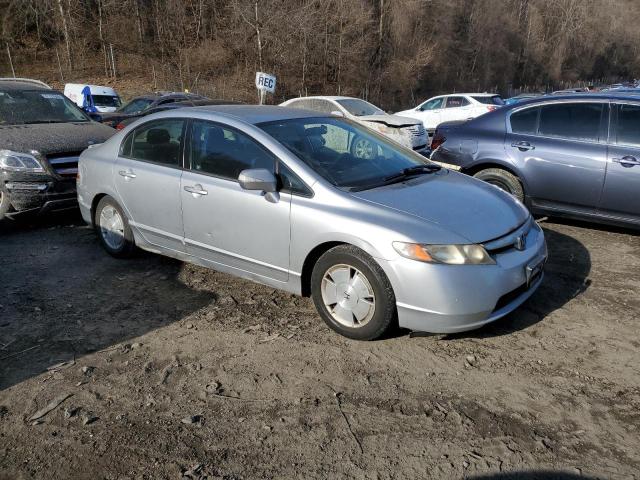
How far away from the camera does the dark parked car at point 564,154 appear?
18.5 ft

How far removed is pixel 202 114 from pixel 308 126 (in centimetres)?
93

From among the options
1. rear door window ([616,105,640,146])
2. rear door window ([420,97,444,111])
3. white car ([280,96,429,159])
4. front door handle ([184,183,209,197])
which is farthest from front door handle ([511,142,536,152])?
rear door window ([420,97,444,111])

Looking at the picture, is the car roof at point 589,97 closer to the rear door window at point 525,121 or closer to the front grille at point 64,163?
the rear door window at point 525,121

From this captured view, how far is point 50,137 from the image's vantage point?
6816mm

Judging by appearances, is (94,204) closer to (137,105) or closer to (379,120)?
(379,120)

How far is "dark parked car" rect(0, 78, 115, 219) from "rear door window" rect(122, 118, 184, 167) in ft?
6.05

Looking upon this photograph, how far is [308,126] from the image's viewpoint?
457cm

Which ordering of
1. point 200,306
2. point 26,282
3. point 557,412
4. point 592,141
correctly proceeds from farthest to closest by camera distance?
point 592,141
point 26,282
point 200,306
point 557,412

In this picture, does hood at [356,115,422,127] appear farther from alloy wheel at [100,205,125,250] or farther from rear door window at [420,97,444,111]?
alloy wheel at [100,205,125,250]

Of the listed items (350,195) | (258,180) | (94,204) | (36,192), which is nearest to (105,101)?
(36,192)

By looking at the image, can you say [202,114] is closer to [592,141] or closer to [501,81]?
[592,141]

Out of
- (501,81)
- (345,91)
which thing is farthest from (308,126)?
(501,81)

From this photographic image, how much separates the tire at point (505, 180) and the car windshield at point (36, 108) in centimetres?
575

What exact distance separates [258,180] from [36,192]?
12.7ft
